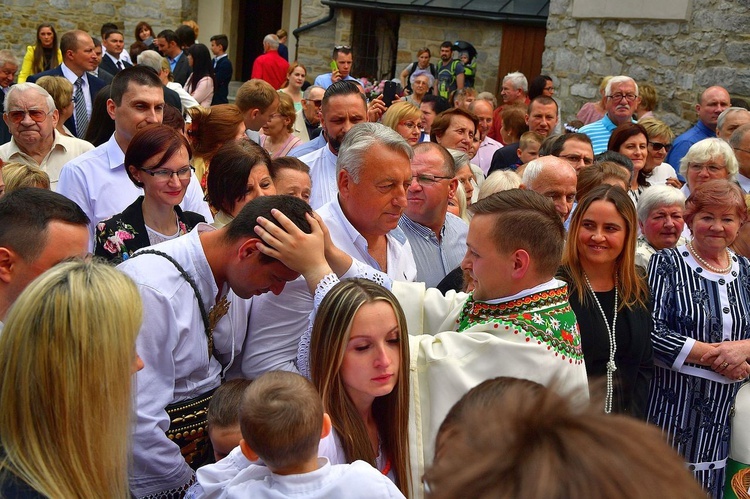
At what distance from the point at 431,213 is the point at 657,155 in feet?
10.5

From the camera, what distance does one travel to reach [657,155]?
6758 millimetres

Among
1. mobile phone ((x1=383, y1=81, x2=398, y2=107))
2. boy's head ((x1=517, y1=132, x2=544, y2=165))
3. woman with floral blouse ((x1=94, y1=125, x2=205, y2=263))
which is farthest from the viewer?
mobile phone ((x1=383, y1=81, x2=398, y2=107))

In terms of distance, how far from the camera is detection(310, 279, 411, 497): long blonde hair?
8.45 ft

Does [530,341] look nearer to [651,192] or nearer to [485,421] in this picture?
[485,421]

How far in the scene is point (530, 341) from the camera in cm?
271

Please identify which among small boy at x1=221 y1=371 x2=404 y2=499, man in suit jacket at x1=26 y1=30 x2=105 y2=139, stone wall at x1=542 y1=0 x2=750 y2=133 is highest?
stone wall at x1=542 y1=0 x2=750 y2=133

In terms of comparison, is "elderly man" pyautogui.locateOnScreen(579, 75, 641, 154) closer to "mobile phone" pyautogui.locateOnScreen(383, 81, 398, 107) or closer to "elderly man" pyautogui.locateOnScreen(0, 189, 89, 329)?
"mobile phone" pyautogui.locateOnScreen(383, 81, 398, 107)

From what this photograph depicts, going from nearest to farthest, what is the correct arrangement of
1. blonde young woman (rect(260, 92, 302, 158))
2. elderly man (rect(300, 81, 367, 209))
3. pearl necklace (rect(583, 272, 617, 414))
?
1. pearl necklace (rect(583, 272, 617, 414))
2. elderly man (rect(300, 81, 367, 209))
3. blonde young woman (rect(260, 92, 302, 158))

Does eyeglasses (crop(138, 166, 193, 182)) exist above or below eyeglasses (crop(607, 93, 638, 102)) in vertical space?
below

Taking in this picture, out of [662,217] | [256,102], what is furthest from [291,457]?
[256,102]

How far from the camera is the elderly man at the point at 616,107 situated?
7676 mm

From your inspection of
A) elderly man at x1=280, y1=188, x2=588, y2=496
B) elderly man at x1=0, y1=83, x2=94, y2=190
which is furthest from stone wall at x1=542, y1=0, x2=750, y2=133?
elderly man at x1=280, y1=188, x2=588, y2=496

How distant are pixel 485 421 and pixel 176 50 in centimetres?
1353

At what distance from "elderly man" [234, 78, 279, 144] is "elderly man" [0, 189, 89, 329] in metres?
3.99
